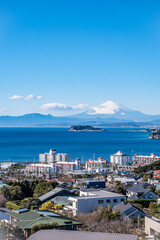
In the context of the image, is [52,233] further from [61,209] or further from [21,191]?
[21,191]

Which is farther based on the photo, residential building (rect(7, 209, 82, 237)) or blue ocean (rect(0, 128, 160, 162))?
blue ocean (rect(0, 128, 160, 162))

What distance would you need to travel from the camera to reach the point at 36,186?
37.3ft

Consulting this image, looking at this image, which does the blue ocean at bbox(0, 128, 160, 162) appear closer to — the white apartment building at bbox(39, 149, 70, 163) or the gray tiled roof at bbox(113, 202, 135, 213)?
the white apartment building at bbox(39, 149, 70, 163)

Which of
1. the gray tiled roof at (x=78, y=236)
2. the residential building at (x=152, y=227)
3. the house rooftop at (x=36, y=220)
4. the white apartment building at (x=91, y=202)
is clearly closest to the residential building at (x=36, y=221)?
the house rooftop at (x=36, y=220)

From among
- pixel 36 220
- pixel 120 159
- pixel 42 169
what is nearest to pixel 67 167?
pixel 42 169

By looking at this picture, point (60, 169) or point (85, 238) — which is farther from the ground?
point (85, 238)

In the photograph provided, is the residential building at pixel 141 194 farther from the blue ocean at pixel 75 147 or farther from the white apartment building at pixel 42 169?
the blue ocean at pixel 75 147

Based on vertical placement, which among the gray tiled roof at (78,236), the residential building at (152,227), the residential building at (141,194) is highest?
the gray tiled roof at (78,236)

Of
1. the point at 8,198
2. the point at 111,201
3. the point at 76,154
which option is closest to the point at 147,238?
the point at 111,201

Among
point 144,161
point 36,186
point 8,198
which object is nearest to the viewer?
point 8,198

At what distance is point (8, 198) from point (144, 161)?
71.6 feet

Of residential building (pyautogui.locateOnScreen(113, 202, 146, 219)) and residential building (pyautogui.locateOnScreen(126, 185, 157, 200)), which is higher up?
residential building (pyautogui.locateOnScreen(113, 202, 146, 219))

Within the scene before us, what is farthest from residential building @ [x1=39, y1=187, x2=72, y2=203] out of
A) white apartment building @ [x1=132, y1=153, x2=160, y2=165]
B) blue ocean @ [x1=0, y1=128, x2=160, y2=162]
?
blue ocean @ [x1=0, y1=128, x2=160, y2=162]

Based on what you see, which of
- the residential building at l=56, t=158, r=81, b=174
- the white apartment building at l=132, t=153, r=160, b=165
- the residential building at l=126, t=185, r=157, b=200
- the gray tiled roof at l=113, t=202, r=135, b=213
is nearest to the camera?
the gray tiled roof at l=113, t=202, r=135, b=213
